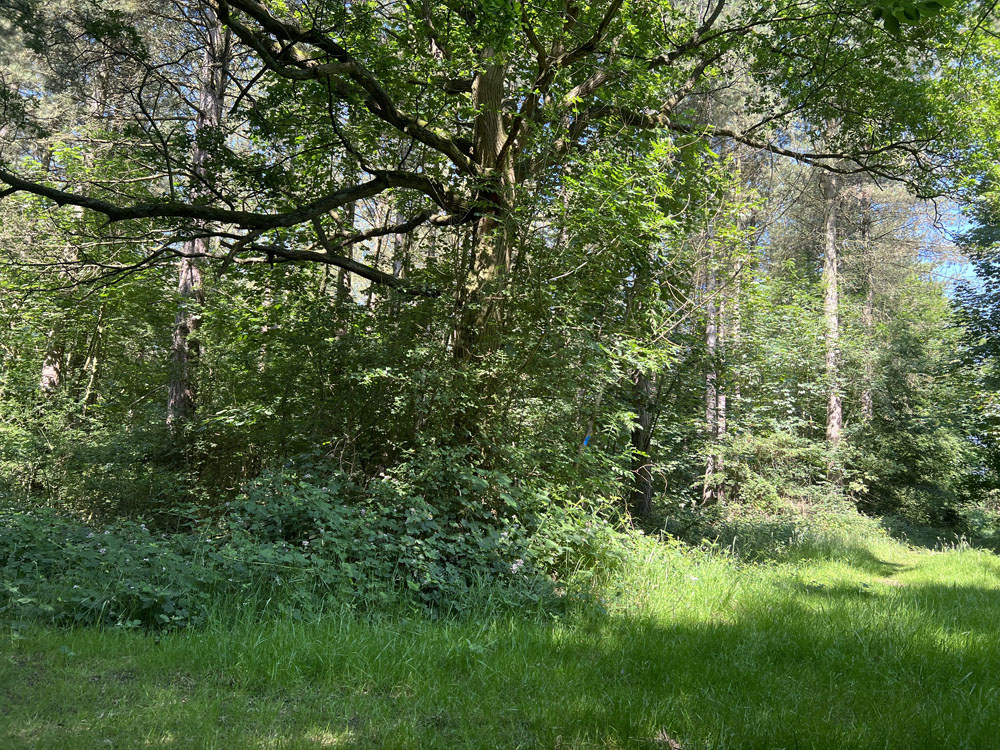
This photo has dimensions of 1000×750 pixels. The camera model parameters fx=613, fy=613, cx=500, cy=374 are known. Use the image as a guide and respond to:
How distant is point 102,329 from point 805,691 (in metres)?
14.9

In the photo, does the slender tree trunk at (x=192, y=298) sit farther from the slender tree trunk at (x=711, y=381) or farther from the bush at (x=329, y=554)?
the slender tree trunk at (x=711, y=381)

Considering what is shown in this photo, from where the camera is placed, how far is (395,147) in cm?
965

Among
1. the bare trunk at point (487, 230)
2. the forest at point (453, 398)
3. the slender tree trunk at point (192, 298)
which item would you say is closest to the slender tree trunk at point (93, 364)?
the forest at point (453, 398)

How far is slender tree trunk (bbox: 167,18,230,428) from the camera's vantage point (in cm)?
1051

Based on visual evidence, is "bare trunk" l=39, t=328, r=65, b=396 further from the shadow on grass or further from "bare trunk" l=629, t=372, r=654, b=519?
the shadow on grass

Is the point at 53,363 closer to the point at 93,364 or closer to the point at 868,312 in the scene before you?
the point at 93,364

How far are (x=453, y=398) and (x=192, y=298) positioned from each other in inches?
273

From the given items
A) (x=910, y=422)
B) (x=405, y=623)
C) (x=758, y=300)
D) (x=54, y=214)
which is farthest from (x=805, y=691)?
(x=910, y=422)

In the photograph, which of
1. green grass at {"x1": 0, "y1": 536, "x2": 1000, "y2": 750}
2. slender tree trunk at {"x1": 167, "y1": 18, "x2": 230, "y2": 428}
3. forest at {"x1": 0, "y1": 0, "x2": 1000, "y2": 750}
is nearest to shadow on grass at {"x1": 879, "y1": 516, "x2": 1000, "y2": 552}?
forest at {"x1": 0, "y1": 0, "x2": 1000, "y2": 750}

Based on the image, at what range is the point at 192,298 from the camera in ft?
36.5

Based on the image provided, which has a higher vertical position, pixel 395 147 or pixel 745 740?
pixel 395 147

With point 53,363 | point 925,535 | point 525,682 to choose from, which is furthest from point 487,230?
point 925,535

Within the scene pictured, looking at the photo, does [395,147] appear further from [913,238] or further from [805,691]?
[913,238]

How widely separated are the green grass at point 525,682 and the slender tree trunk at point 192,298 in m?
7.60
